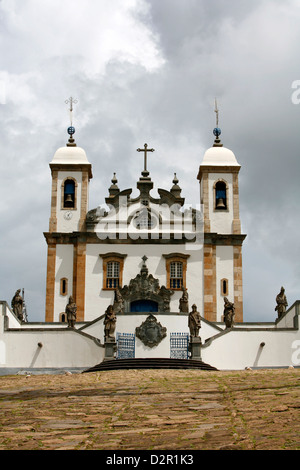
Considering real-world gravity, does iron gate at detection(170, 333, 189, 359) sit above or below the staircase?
above

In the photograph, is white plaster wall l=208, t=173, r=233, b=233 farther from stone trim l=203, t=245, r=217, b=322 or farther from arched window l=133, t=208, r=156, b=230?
arched window l=133, t=208, r=156, b=230

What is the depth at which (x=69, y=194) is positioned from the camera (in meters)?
38.5

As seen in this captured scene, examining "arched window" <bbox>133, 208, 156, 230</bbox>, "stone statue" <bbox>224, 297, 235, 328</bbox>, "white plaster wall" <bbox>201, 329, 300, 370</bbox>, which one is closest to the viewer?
"white plaster wall" <bbox>201, 329, 300, 370</bbox>

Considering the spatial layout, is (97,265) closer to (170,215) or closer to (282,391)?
(170,215)

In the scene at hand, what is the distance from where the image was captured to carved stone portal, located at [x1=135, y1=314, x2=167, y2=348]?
29.0 meters

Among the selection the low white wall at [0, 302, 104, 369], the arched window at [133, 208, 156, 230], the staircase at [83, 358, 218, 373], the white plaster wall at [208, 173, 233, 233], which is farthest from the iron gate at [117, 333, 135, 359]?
the white plaster wall at [208, 173, 233, 233]

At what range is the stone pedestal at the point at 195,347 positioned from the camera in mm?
27938

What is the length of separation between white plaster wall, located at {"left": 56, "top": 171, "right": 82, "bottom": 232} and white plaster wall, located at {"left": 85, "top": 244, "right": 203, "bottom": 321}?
5.70ft

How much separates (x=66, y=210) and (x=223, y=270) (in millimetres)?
8451

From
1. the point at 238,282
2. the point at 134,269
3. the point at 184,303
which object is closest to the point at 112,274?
the point at 134,269

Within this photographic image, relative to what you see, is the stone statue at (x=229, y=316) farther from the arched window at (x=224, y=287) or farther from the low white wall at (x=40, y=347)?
the low white wall at (x=40, y=347)

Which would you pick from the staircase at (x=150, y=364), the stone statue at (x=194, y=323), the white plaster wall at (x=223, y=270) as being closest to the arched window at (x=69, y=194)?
the white plaster wall at (x=223, y=270)

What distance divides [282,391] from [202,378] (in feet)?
14.1

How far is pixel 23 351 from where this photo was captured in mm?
29734
